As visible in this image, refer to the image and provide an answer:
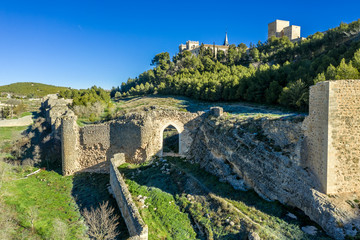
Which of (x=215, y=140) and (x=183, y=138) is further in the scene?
(x=183, y=138)

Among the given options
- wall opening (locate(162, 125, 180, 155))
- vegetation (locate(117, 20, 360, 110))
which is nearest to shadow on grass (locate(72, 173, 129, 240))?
wall opening (locate(162, 125, 180, 155))

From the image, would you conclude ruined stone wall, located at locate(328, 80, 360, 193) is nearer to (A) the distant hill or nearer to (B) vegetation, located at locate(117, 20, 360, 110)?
(B) vegetation, located at locate(117, 20, 360, 110)

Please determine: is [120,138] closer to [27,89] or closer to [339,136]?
[339,136]

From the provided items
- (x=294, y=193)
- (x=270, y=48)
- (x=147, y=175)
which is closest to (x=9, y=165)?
(x=147, y=175)

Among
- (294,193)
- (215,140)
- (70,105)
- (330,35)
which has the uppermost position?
(330,35)

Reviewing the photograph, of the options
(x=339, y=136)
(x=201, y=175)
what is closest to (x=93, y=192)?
(x=201, y=175)

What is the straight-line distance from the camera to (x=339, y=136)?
313 inches

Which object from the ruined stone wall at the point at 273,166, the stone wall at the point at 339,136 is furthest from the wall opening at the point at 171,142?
the stone wall at the point at 339,136

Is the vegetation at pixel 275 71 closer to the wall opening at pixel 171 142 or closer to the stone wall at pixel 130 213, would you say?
the wall opening at pixel 171 142

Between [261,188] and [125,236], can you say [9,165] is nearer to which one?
[125,236]

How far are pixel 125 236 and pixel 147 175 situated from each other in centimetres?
474

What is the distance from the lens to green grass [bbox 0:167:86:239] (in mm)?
10156

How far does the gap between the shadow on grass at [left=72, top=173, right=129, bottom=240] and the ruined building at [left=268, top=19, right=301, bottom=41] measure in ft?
185

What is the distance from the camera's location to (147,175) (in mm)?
13938
